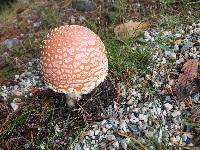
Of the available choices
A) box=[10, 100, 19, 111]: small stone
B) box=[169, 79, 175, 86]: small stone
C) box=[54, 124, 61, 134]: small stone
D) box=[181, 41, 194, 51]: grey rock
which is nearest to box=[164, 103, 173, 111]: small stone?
box=[169, 79, 175, 86]: small stone

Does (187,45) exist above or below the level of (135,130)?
above

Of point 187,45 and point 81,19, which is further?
point 81,19

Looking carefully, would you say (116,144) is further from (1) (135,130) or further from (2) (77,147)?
(2) (77,147)

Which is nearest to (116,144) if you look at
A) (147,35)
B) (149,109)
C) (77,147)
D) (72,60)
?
(77,147)

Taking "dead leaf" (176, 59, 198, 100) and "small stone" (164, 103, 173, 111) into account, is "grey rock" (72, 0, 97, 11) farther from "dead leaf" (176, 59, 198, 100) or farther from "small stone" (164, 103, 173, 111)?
"small stone" (164, 103, 173, 111)

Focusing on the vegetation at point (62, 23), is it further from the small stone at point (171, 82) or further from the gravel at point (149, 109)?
the small stone at point (171, 82)

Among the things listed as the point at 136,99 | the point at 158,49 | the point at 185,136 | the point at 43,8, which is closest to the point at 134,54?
the point at 158,49
